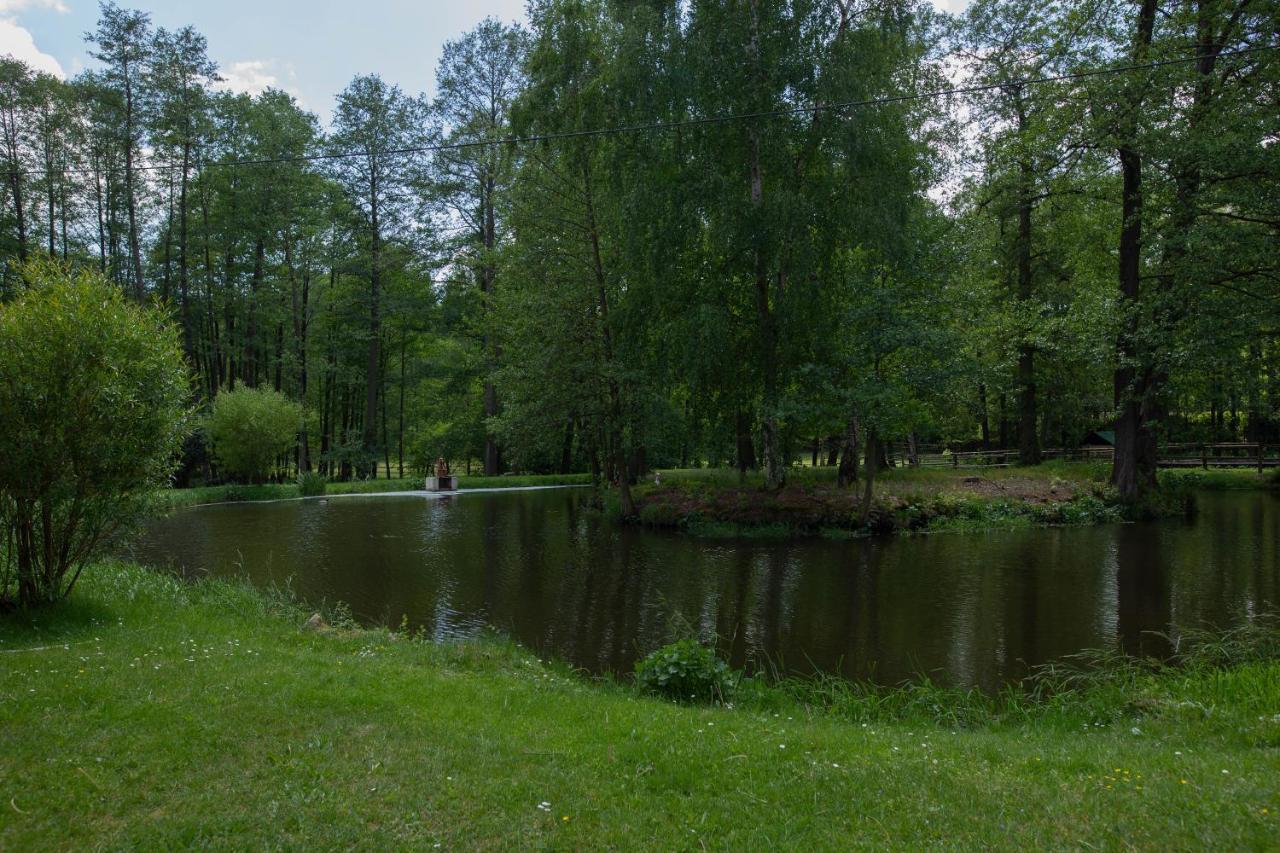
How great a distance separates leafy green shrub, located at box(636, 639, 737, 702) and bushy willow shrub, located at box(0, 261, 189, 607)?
18.5 ft

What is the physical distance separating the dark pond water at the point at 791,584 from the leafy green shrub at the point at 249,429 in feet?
25.6

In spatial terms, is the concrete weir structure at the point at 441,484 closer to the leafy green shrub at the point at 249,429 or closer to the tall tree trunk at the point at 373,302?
the tall tree trunk at the point at 373,302

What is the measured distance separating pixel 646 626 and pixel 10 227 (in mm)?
31180

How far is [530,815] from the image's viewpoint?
3.29 metres

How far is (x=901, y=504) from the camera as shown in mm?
16844

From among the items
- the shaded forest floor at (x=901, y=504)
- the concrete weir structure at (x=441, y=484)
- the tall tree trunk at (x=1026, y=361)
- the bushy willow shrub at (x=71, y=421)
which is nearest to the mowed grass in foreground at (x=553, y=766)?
the bushy willow shrub at (x=71, y=421)

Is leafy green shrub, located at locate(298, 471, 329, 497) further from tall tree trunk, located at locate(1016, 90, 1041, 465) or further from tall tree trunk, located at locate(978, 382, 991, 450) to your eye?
tall tree trunk, located at locate(978, 382, 991, 450)

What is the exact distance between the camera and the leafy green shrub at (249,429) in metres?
25.7

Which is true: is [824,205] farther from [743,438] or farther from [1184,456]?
[1184,456]

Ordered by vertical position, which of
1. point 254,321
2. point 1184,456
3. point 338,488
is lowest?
point 338,488

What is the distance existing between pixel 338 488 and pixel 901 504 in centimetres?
2027

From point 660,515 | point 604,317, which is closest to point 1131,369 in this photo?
point 660,515

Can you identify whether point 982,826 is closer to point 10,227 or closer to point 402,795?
point 402,795

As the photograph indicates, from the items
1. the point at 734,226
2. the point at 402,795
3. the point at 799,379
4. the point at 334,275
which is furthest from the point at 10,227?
the point at 402,795
